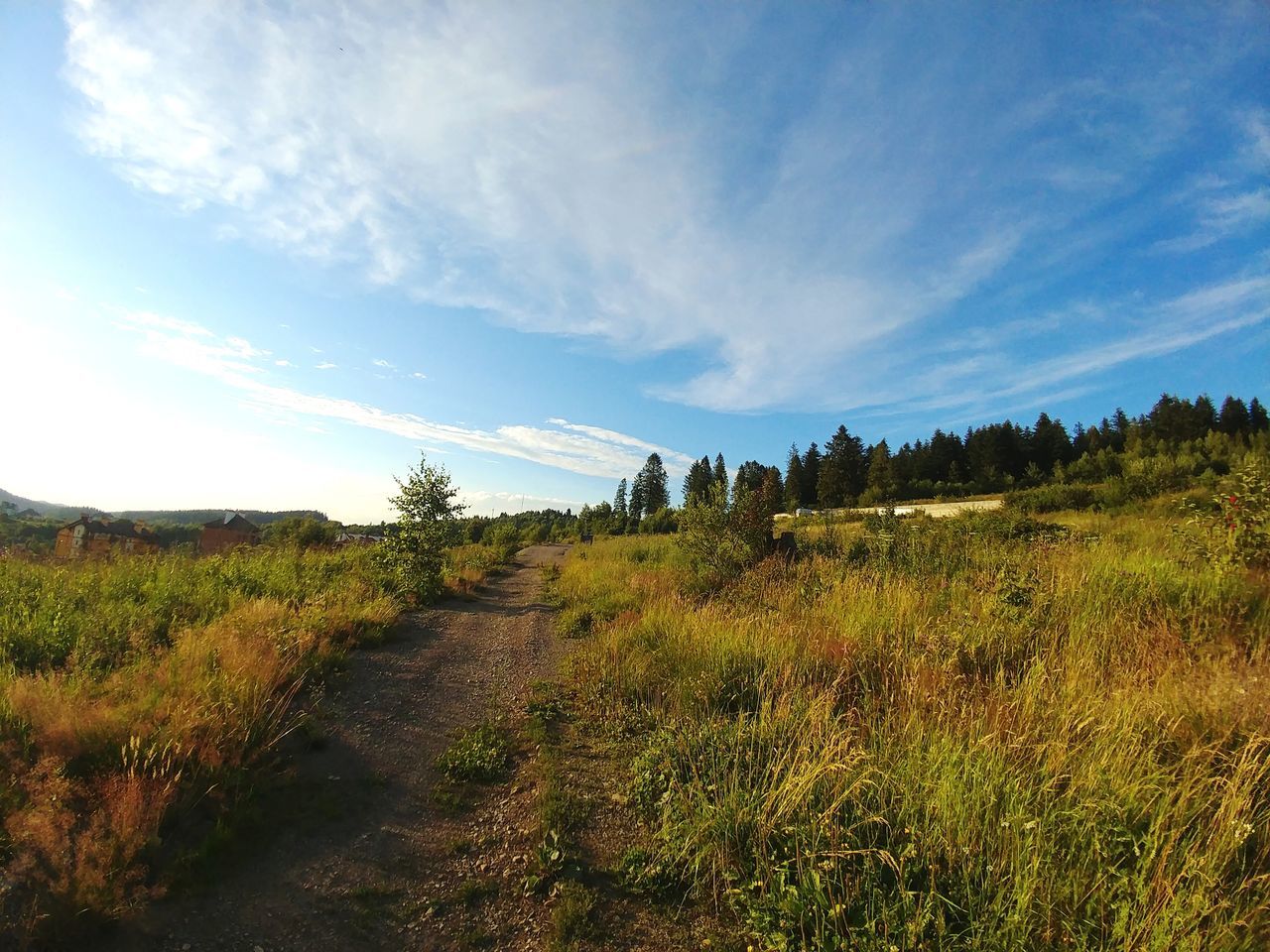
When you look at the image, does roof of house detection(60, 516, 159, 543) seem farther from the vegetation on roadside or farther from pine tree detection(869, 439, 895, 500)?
pine tree detection(869, 439, 895, 500)

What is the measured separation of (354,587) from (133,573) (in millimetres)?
3626

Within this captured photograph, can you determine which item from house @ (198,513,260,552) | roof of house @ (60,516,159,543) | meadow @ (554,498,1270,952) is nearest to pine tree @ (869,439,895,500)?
meadow @ (554,498,1270,952)

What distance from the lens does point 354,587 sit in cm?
1099

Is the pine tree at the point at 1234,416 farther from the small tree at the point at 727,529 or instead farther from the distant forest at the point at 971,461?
the small tree at the point at 727,529

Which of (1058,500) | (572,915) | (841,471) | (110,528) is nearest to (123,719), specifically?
(572,915)

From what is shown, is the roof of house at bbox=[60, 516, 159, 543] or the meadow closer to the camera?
the meadow

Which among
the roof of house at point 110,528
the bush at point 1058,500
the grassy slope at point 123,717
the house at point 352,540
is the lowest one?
the grassy slope at point 123,717

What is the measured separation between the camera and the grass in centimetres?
267

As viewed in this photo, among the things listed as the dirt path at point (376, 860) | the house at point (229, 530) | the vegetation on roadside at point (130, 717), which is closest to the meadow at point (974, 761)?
the dirt path at point (376, 860)

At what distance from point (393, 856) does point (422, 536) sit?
37.6 ft

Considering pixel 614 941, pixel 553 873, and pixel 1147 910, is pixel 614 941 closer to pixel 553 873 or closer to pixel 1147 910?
pixel 553 873

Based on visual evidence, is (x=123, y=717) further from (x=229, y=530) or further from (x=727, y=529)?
(x=229, y=530)

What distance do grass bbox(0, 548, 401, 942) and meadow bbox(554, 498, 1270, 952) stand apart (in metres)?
2.99

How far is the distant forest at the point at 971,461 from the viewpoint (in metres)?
45.3
